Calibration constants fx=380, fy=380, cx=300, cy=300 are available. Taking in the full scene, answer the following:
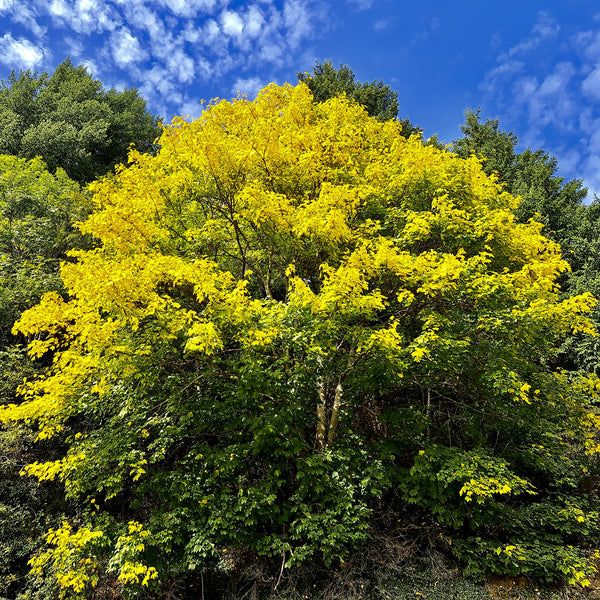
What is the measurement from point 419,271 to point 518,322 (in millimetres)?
1933

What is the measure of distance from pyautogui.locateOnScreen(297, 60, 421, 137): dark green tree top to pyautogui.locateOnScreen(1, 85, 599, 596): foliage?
375 inches

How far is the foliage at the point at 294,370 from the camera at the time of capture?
5.97 m

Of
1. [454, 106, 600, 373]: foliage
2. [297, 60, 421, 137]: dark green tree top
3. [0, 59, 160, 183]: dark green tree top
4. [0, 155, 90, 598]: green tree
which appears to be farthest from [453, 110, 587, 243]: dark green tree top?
[0, 59, 160, 183]: dark green tree top

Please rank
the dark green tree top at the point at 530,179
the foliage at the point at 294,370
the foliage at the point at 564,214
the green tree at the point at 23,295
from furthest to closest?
the dark green tree top at the point at 530,179, the foliage at the point at 564,214, the green tree at the point at 23,295, the foliage at the point at 294,370

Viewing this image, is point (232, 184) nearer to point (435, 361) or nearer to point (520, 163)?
point (435, 361)

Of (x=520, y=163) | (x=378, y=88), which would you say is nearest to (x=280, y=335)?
(x=378, y=88)

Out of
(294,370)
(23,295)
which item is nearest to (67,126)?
(23,295)

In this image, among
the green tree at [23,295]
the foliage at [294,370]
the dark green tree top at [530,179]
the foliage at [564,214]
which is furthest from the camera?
the dark green tree top at [530,179]

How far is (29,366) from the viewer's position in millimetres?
9695

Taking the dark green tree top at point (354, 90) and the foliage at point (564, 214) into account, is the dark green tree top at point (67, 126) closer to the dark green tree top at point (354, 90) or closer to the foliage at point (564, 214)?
the dark green tree top at point (354, 90)

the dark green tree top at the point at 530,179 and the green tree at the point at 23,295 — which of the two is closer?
the green tree at the point at 23,295

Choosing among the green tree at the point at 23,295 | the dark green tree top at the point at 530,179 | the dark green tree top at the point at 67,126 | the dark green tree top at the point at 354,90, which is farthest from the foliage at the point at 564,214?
A: the dark green tree top at the point at 67,126

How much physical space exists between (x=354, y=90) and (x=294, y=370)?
17.1m

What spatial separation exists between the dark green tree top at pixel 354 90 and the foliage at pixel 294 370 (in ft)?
31.2
